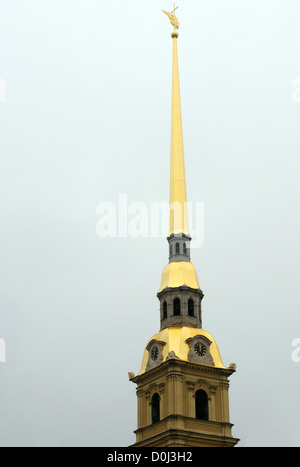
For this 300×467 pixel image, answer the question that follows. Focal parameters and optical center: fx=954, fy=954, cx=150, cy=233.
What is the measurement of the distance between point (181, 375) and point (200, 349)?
3173 millimetres

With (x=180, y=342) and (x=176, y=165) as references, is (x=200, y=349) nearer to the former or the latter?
(x=180, y=342)

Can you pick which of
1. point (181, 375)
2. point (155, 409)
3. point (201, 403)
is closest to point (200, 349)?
point (181, 375)

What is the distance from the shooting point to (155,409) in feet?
248

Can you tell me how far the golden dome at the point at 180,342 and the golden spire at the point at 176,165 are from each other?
366 inches

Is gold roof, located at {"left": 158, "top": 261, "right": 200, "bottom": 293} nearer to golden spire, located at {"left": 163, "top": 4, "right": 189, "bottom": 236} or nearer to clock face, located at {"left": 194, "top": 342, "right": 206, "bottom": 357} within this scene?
golden spire, located at {"left": 163, "top": 4, "right": 189, "bottom": 236}

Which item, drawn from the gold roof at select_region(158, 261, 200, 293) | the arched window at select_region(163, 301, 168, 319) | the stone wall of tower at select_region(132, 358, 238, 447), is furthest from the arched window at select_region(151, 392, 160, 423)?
the gold roof at select_region(158, 261, 200, 293)

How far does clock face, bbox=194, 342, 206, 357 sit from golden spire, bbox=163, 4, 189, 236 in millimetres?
10582

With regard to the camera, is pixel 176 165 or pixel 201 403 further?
pixel 176 165

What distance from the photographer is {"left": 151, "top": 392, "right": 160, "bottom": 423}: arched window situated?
75000 millimetres

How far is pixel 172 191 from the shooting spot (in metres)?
83.2

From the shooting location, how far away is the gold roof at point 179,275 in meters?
78.9

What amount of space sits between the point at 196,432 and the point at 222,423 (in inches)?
113
